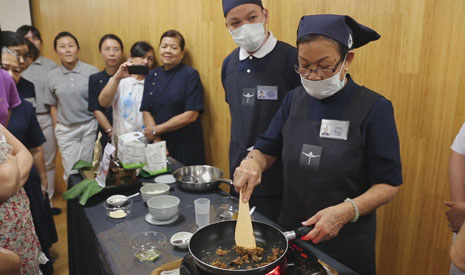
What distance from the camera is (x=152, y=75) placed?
307 cm

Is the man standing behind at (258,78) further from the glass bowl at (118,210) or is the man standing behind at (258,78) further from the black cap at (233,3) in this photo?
the glass bowl at (118,210)

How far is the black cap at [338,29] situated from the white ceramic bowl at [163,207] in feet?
2.91

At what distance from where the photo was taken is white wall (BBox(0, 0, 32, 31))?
488 cm

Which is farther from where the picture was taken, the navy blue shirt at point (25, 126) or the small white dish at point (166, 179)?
the navy blue shirt at point (25, 126)

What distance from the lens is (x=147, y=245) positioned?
1.29 m

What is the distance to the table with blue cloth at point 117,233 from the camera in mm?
1215

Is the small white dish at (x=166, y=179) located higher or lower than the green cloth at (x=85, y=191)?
lower

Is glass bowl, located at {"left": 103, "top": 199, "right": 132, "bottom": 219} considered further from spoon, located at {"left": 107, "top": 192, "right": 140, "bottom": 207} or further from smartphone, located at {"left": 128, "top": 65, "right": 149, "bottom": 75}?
→ smartphone, located at {"left": 128, "top": 65, "right": 149, "bottom": 75}

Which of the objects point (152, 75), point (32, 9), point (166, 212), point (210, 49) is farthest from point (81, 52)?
point (166, 212)

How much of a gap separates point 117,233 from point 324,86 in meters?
1.03

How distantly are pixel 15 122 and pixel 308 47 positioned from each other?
77.7 inches

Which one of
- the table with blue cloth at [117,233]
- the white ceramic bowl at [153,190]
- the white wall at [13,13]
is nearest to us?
the table with blue cloth at [117,233]

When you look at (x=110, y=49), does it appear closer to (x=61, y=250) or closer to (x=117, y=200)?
(x=61, y=250)

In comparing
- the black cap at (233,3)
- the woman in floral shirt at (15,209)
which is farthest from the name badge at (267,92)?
the woman in floral shirt at (15,209)
